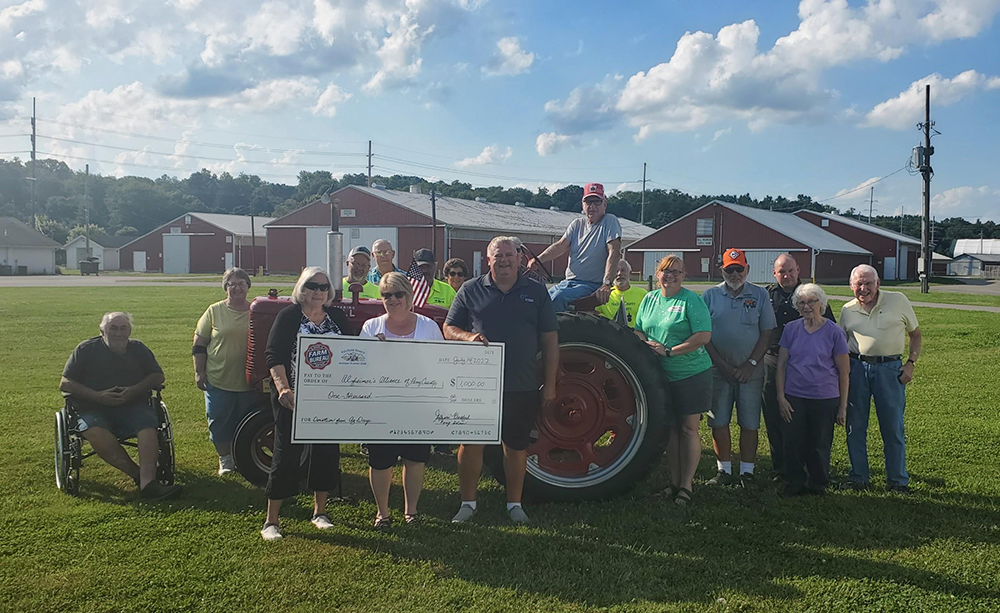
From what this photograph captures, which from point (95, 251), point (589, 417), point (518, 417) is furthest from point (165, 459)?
point (95, 251)

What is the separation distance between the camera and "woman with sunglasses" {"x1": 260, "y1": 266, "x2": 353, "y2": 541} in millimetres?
4352

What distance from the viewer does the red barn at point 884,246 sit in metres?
52.5

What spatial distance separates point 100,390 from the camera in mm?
5309

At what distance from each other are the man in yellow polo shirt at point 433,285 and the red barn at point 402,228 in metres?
33.4

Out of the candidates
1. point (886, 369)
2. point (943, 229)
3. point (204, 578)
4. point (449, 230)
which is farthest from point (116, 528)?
point (943, 229)

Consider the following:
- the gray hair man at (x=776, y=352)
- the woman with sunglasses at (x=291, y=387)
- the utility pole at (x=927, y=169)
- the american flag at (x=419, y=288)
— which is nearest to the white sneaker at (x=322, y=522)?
the woman with sunglasses at (x=291, y=387)

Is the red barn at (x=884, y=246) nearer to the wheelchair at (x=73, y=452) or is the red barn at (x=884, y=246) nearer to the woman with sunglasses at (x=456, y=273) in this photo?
the woman with sunglasses at (x=456, y=273)

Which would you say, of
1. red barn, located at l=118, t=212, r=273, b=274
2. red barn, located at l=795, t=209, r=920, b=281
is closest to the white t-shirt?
red barn, located at l=795, t=209, r=920, b=281

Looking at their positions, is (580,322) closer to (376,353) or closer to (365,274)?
(376,353)

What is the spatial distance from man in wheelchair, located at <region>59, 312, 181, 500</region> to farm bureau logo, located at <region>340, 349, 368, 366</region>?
1.78 m

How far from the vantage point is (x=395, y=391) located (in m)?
4.43

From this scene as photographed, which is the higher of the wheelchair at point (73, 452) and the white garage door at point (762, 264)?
the white garage door at point (762, 264)

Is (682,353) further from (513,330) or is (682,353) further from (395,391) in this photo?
(395,391)

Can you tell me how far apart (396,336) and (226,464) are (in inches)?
86.4
